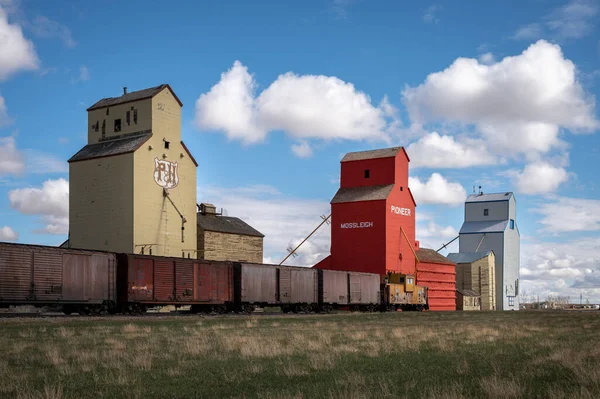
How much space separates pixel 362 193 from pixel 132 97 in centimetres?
2129

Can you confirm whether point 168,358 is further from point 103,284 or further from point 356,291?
point 356,291

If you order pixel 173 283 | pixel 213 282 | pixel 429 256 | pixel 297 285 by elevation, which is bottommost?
pixel 297 285

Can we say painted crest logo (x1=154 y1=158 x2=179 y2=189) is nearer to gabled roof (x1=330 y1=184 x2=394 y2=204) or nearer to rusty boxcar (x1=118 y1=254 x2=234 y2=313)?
gabled roof (x1=330 y1=184 x2=394 y2=204)

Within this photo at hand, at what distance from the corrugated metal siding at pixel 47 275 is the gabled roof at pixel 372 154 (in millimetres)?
34012

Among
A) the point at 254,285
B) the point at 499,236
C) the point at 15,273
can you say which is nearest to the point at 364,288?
the point at 254,285

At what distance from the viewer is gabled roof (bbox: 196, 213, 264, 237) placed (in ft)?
193

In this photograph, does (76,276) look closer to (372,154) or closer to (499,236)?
(372,154)

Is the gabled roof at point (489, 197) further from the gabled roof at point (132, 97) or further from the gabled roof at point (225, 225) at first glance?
the gabled roof at point (132, 97)

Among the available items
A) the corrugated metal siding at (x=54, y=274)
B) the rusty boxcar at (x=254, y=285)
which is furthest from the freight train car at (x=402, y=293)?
the corrugated metal siding at (x=54, y=274)

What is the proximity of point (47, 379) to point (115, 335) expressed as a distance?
8.23 metres

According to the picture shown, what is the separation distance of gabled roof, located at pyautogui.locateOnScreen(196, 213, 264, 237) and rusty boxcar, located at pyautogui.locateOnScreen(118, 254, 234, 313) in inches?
835

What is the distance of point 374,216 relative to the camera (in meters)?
53.8

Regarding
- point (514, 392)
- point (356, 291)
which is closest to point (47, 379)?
point (514, 392)

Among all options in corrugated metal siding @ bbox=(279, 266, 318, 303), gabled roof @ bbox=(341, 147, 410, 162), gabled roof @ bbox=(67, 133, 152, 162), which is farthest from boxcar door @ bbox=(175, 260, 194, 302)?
gabled roof @ bbox=(341, 147, 410, 162)
